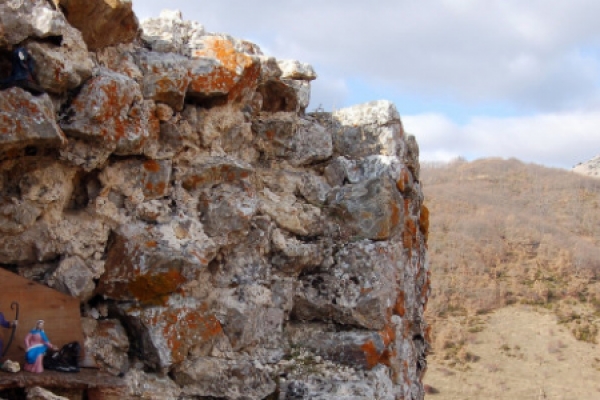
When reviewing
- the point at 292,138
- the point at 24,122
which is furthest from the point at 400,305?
the point at 24,122

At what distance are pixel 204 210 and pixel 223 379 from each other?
1.16 metres

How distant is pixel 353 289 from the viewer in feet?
17.0

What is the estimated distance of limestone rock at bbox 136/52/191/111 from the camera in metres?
4.38

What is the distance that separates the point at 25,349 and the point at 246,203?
1.85 metres

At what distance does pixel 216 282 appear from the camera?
4598 mm

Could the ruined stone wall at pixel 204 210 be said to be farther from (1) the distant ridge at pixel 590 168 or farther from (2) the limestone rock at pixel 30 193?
(1) the distant ridge at pixel 590 168

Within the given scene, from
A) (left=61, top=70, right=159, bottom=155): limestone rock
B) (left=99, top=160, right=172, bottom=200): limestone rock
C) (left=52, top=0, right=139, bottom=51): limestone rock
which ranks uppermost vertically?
(left=52, top=0, right=139, bottom=51): limestone rock

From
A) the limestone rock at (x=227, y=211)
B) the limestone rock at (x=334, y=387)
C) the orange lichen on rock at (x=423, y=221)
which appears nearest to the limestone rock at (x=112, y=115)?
the limestone rock at (x=227, y=211)

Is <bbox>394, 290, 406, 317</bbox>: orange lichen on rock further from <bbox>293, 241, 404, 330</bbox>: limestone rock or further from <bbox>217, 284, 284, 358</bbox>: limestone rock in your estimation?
<bbox>217, 284, 284, 358</bbox>: limestone rock

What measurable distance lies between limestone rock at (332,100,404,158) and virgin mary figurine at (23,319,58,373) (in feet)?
10.2

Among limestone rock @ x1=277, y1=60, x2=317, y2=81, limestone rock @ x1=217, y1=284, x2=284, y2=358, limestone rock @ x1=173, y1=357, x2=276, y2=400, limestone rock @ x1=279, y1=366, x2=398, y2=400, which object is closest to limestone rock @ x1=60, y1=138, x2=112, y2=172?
limestone rock @ x1=217, y1=284, x2=284, y2=358

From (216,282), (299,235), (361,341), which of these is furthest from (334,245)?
(216,282)

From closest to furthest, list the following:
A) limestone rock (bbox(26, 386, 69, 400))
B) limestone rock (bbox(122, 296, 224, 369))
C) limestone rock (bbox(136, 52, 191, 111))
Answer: limestone rock (bbox(26, 386, 69, 400)) → limestone rock (bbox(122, 296, 224, 369)) → limestone rock (bbox(136, 52, 191, 111))

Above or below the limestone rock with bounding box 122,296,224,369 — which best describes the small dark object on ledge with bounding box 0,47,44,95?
above
